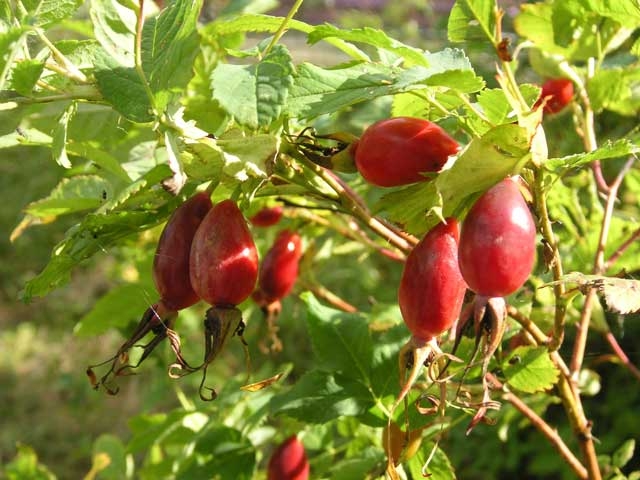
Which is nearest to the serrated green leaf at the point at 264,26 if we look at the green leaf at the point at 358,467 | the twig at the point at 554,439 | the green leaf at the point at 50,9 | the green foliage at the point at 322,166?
the green foliage at the point at 322,166

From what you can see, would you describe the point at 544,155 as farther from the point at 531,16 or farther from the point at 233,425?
the point at 233,425

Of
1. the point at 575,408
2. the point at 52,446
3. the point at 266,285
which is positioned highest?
the point at 575,408

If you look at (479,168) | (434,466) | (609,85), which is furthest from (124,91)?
(609,85)

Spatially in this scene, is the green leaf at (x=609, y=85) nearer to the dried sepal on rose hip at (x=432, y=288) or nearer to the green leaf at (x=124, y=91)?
the dried sepal on rose hip at (x=432, y=288)

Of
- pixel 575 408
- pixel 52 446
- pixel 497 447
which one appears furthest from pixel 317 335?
pixel 52 446

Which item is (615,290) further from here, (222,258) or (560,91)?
(560,91)

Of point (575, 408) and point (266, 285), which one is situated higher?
point (575, 408)
